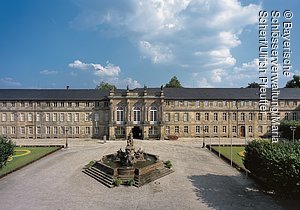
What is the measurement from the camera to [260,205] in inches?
686

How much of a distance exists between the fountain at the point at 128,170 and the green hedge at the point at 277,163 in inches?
353

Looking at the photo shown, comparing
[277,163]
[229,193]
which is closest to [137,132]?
[229,193]

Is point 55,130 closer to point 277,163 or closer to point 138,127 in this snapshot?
point 138,127

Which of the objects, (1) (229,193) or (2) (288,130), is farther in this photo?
(2) (288,130)

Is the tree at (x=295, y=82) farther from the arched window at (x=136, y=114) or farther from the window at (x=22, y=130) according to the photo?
the window at (x=22, y=130)

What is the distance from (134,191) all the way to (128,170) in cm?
343

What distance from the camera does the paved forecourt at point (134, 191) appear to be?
1750 centimetres

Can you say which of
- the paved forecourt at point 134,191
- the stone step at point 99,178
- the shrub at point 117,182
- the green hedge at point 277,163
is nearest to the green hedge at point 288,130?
the paved forecourt at point 134,191

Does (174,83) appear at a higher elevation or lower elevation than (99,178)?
higher

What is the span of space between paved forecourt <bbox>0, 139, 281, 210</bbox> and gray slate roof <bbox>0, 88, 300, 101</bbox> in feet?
97.2

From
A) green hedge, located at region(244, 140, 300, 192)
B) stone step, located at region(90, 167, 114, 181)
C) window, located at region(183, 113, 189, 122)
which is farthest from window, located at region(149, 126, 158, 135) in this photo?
green hedge, located at region(244, 140, 300, 192)

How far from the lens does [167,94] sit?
5812 cm

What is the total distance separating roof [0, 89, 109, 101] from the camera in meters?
56.6

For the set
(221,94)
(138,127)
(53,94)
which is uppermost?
(53,94)
